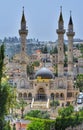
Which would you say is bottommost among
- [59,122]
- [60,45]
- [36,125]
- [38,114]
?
[36,125]

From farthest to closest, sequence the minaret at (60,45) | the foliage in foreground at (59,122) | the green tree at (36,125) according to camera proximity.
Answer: the minaret at (60,45) → the foliage in foreground at (59,122) → the green tree at (36,125)

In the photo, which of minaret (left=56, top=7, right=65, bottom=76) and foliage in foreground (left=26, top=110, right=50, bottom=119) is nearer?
foliage in foreground (left=26, top=110, right=50, bottom=119)

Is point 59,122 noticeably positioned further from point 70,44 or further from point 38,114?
point 70,44

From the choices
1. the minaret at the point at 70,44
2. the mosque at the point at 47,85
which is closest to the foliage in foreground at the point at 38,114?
the mosque at the point at 47,85

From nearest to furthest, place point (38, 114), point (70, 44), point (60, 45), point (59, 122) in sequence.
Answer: point (59, 122) < point (38, 114) < point (60, 45) < point (70, 44)

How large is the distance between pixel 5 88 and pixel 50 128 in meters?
10.9

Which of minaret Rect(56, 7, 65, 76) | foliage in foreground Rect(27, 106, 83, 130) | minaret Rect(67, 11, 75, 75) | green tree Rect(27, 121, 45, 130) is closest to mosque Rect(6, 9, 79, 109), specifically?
minaret Rect(56, 7, 65, 76)

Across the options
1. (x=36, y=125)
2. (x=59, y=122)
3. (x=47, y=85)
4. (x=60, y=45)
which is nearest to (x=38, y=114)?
(x=59, y=122)

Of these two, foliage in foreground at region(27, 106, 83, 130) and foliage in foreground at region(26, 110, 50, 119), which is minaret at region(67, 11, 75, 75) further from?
foliage in foreground at region(27, 106, 83, 130)

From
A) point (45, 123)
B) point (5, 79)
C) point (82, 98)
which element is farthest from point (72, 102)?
point (5, 79)

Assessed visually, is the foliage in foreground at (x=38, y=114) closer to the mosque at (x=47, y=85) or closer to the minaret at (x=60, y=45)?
the mosque at (x=47, y=85)

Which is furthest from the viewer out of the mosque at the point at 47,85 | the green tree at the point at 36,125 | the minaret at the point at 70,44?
the minaret at the point at 70,44

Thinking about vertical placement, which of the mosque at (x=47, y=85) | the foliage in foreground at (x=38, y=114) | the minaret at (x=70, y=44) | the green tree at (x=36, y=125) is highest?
the minaret at (x=70, y=44)

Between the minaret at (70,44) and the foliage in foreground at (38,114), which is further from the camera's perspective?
the minaret at (70,44)
